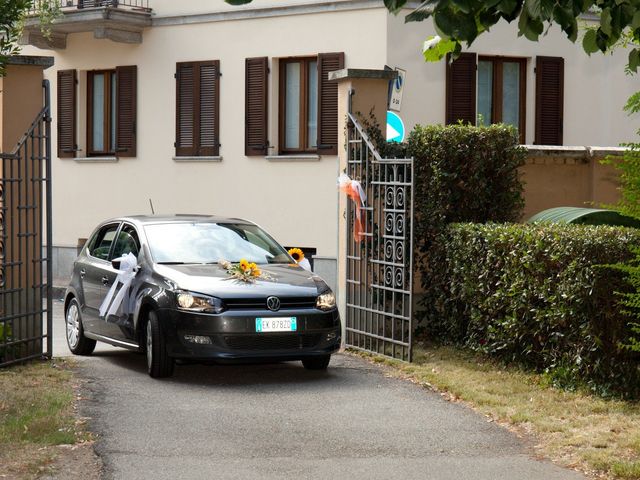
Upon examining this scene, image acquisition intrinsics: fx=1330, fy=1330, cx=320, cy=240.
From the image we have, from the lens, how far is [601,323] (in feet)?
36.6

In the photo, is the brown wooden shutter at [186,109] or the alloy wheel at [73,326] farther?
the brown wooden shutter at [186,109]

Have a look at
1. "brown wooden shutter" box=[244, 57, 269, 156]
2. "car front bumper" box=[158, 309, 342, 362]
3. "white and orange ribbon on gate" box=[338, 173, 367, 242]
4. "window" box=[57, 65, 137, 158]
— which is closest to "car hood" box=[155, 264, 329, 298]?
"car front bumper" box=[158, 309, 342, 362]

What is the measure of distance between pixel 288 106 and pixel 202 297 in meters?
12.6

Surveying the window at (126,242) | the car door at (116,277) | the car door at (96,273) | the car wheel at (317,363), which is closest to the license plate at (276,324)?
the car wheel at (317,363)

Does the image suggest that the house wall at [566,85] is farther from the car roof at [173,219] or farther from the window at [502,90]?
the car roof at [173,219]

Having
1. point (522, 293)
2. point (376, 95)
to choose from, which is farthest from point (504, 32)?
point (522, 293)

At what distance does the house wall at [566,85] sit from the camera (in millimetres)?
22734

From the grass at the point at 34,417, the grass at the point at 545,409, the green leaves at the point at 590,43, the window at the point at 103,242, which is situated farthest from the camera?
the window at the point at 103,242

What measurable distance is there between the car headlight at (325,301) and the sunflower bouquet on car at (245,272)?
1.73 ft

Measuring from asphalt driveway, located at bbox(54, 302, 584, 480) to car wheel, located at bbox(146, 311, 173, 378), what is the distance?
0.11 meters

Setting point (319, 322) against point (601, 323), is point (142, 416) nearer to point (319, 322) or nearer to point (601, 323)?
point (319, 322)

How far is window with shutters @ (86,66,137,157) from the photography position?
2658cm

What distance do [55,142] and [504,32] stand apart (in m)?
10.0

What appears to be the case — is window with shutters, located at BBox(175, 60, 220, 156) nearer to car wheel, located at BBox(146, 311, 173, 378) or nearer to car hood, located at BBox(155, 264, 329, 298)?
car hood, located at BBox(155, 264, 329, 298)
